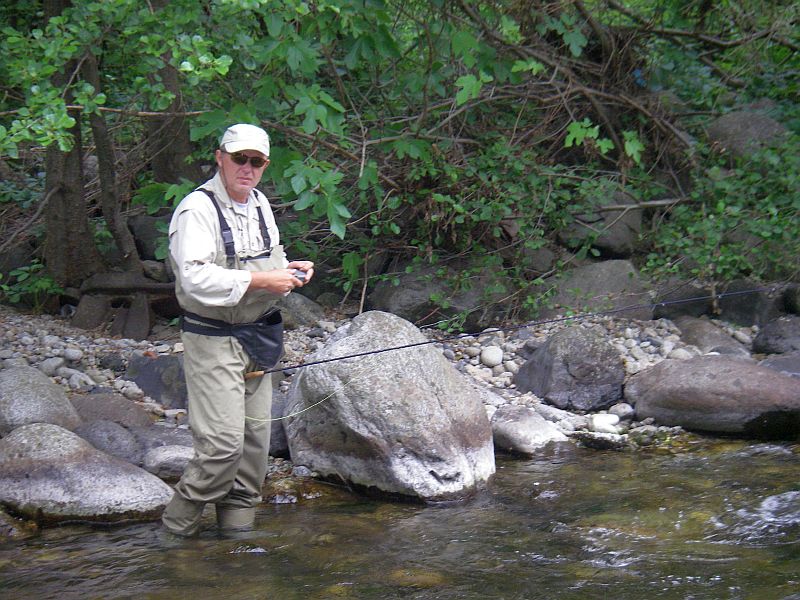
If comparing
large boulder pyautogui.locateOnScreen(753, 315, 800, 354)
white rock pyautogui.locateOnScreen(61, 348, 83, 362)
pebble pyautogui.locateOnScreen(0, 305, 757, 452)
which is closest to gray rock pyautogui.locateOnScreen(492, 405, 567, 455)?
pebble pyautogui.locateOnScreen(0, 305, 757, 452)

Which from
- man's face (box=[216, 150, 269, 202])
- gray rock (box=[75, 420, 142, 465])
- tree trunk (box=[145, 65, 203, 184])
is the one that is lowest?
gray rock (box=[75, 420, 142, 465])

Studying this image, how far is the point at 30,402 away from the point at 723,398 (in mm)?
4384

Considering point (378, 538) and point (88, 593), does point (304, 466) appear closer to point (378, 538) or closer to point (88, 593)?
point (378, 538)

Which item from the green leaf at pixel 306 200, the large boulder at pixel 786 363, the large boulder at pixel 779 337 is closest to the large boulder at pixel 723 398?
the large boulder at pixel 786 363

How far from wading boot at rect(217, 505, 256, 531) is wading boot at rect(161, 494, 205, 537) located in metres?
0.15

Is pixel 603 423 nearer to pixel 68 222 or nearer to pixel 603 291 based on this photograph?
pixel 603 291

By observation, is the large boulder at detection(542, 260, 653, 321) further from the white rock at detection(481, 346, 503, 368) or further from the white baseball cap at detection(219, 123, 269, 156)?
the white baseball cap at detection(219, 123, 269, 156)

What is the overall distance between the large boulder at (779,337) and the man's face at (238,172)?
5.16 m

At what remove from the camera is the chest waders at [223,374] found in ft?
13.4

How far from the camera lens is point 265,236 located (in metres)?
4.20

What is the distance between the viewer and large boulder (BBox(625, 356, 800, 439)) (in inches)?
241

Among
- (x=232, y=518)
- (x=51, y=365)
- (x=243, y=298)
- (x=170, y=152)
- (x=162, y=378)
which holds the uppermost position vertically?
(x=170, y=152)

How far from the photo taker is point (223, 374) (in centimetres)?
412

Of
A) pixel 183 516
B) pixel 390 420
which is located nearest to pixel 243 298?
pixel 183 516
